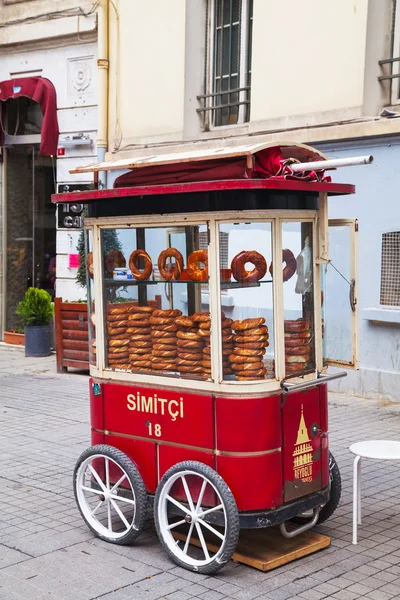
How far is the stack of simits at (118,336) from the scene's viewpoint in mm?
5828

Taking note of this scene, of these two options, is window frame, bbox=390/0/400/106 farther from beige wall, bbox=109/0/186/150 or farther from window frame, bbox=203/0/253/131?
beige wall, bbox=109/0/186/150

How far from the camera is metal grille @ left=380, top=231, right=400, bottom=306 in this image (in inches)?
395

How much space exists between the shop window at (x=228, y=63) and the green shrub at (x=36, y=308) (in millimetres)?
3894

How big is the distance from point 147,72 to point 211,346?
8.34m

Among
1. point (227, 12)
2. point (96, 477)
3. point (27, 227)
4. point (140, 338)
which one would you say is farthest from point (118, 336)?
point (27, 227)

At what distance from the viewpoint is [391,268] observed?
10.1 metres

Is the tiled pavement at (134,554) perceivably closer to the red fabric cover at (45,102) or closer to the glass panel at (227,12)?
the glass panel at (227,12)

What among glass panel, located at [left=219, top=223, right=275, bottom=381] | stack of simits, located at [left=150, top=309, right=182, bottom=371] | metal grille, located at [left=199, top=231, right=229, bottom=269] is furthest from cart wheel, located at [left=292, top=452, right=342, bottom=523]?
metal grille, located at [left=199, top=231, right=229, bottom=269]

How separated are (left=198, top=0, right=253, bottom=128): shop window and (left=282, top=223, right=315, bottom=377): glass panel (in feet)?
21.8

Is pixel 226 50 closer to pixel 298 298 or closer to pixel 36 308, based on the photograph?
pixel 36 308

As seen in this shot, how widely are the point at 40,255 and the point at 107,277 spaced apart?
10271 millimetres

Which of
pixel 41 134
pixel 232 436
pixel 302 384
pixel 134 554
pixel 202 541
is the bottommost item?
pixel 134 554

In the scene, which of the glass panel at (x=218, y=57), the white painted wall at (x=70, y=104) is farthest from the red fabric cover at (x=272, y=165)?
the white painted wall at (x=70, y=104)

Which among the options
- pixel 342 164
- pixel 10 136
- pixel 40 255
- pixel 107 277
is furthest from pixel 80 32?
pixel 342 164
